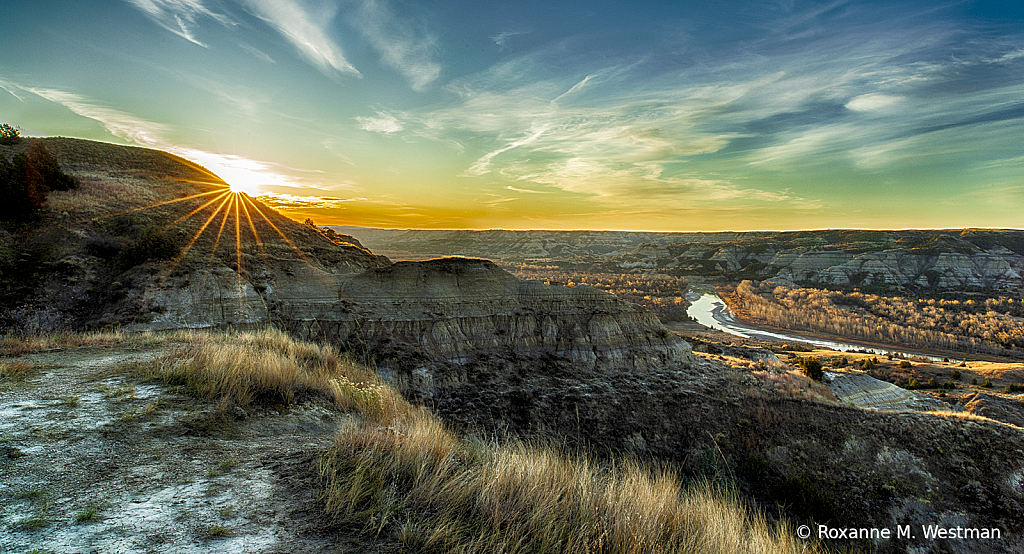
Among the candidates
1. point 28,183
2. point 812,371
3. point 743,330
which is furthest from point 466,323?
point 743,330

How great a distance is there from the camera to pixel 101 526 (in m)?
2.74

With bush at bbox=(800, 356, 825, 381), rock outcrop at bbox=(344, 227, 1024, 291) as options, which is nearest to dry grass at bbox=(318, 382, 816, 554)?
bush at bbox=(800, 356, 825, 381)

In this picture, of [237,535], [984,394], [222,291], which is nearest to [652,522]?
[237,535]

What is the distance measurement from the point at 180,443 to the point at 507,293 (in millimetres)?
20036

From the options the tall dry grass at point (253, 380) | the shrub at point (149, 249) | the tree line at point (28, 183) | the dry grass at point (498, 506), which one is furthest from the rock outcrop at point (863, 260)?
the tall dry grass at point (253, 380)

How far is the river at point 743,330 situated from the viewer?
61.2m

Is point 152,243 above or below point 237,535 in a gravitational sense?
above

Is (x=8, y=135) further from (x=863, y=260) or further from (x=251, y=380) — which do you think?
(x=863, y=260)

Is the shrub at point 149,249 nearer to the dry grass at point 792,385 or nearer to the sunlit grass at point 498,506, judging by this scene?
the sunlit grass at point 498,506

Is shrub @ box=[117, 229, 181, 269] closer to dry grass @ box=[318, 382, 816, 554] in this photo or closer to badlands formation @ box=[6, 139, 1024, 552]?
badlands formation @ box=[6, 139, 1024, 552]

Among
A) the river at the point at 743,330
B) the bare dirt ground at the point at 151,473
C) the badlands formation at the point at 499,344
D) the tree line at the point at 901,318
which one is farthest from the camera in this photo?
the river at the point at 743,330

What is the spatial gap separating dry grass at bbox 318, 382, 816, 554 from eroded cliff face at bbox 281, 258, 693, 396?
14.4 m

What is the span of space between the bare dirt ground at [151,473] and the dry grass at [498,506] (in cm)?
30

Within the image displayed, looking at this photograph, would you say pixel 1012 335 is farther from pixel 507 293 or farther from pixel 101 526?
pixel 101 526
